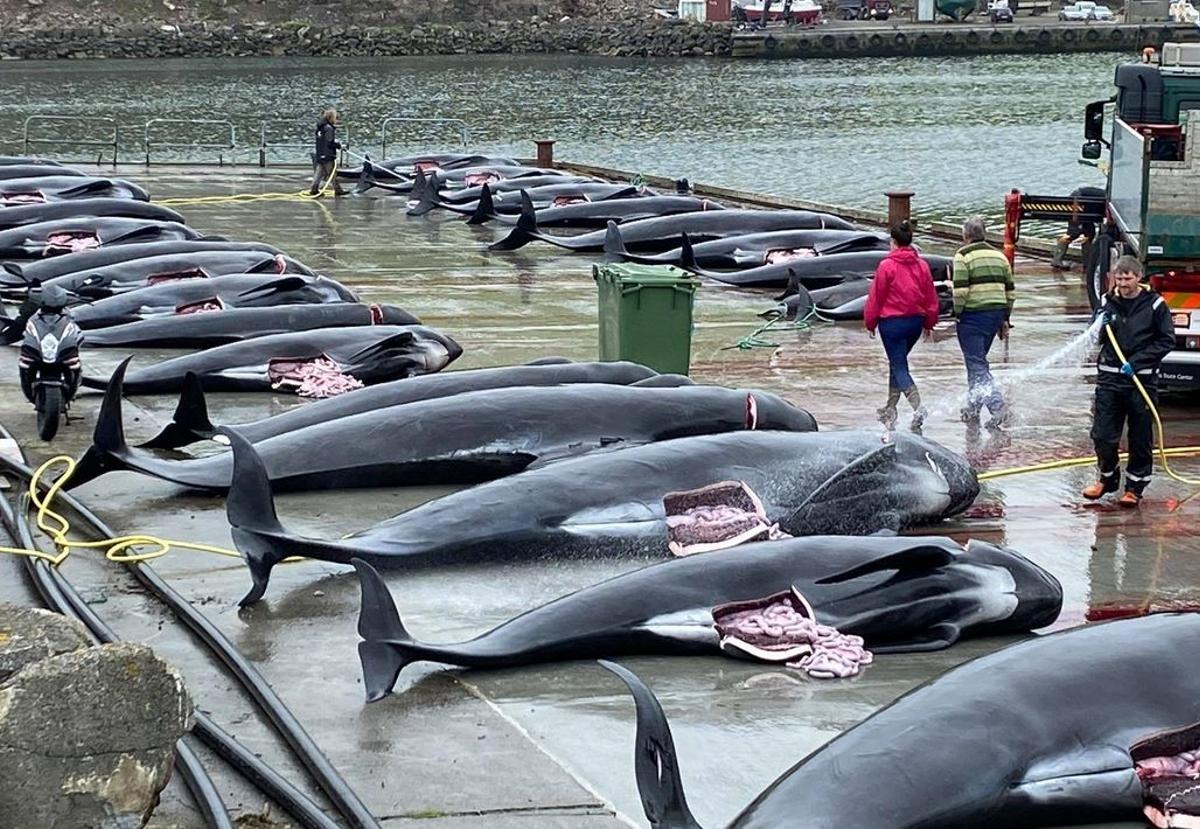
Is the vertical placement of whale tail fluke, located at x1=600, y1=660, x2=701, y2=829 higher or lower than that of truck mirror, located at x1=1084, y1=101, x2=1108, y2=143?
lower

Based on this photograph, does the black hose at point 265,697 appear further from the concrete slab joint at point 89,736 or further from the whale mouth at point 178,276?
the whale mouth at point 178,276

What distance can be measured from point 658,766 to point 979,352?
360 inches

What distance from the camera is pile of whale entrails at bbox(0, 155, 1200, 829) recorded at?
678cm

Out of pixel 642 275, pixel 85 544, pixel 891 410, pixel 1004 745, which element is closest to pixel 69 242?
pixel 642 275

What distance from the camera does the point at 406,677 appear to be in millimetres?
8438

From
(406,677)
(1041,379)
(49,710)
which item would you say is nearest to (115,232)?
(1041,379)

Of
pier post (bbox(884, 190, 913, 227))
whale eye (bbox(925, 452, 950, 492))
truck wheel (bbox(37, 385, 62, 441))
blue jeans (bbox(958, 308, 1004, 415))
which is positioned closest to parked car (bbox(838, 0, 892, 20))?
pier post (bbox(884, 190, 913, 227))

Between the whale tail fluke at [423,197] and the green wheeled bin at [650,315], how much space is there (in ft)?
46.9

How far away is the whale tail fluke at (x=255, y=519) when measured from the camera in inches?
361

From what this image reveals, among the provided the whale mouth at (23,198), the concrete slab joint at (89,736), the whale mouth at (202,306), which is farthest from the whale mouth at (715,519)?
the whale mouth at (23,198)

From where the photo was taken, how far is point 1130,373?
468 inches

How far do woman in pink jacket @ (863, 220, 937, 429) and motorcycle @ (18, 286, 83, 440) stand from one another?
5.91 m

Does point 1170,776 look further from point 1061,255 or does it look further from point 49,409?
point 1061,255

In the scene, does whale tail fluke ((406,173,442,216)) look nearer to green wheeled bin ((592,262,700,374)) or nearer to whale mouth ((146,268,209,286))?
whale mouth ((146,268,209,286))
